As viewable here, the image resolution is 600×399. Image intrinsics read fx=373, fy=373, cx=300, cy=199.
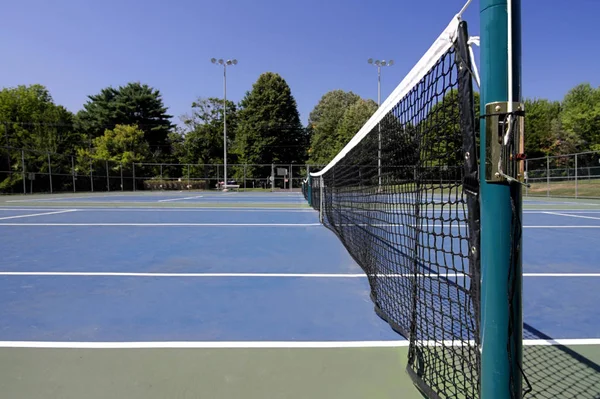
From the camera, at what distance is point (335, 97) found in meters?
60.2

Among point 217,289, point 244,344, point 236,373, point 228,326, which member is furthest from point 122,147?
point 236,373

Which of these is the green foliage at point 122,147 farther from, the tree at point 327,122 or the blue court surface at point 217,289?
the blue court surface at point 217,289

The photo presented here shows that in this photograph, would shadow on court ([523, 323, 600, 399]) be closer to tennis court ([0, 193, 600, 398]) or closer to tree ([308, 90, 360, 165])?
tennis court ([0, 193, 600, 398])

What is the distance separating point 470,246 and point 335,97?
61211 millimetres

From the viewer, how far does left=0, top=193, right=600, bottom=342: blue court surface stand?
2742 mm

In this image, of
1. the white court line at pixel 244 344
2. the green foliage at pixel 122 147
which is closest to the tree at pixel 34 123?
the green foliage at pixel 122 147

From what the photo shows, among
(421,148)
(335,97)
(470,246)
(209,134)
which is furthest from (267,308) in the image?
(335,97)

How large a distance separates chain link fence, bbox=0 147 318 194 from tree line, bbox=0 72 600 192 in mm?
2417

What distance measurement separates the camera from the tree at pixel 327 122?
47.1m

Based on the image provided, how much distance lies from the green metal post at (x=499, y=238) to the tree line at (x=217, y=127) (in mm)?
41384

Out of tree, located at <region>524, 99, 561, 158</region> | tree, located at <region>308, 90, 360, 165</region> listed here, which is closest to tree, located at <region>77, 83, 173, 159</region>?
tree, located at <region>308, 90, 360, 165</region>

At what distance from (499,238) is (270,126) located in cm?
4782

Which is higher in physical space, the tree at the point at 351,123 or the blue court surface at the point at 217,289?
the tree at the point at 351,123

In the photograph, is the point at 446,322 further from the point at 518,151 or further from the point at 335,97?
the point at 335,97
